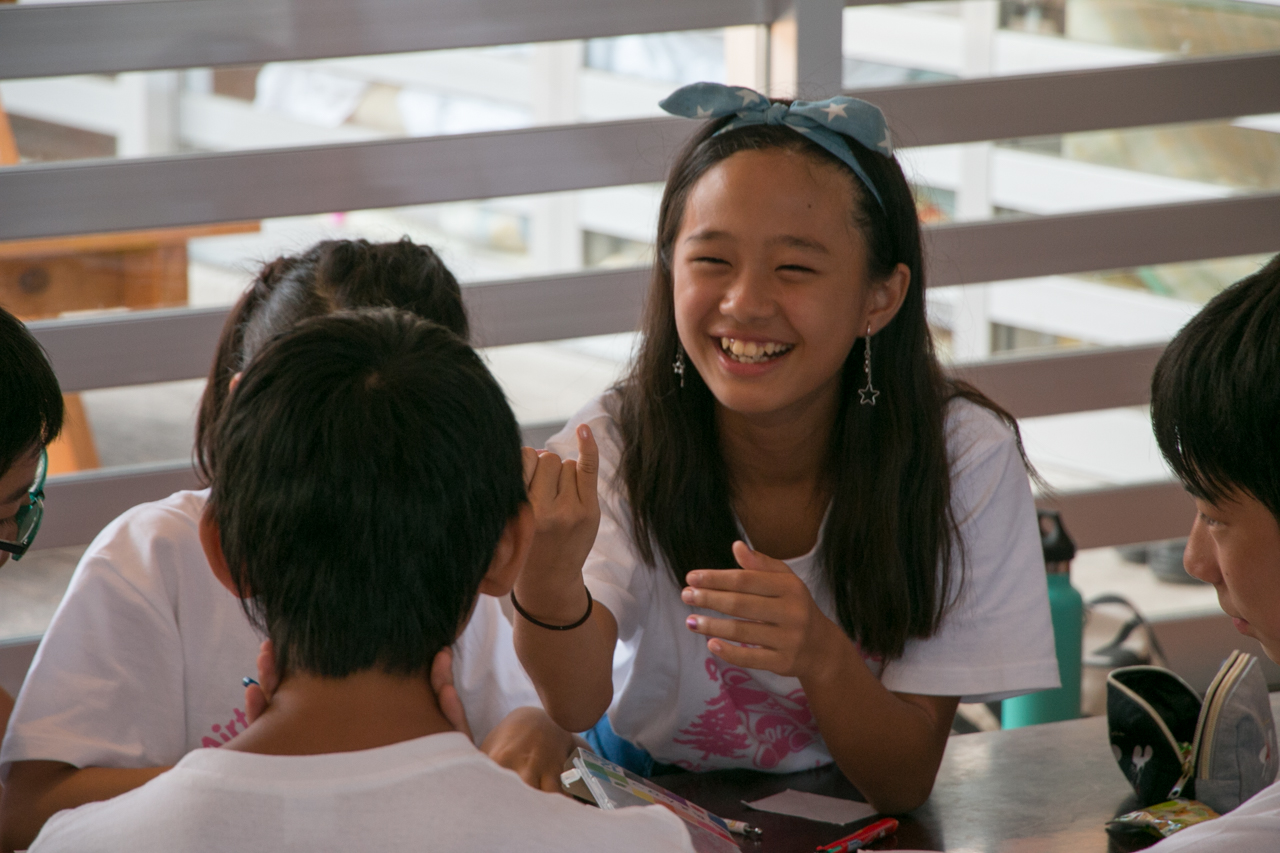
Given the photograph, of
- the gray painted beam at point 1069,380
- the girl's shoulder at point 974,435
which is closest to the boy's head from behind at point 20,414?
the girl's shoulder at point 974,435

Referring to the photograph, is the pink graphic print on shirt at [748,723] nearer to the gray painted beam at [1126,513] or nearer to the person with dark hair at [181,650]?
the person with dark hair at [181,650]

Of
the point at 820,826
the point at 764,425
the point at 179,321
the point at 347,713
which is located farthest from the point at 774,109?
the point at 179,321

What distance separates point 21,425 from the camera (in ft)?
4.21

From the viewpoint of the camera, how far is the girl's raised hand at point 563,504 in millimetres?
1340

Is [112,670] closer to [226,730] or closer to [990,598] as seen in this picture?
[226,730]

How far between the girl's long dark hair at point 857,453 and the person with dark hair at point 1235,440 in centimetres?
46

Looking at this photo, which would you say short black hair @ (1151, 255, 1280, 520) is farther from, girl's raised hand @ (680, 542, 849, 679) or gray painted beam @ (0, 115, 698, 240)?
gray painted beam @ (0, 115, 698, 240)

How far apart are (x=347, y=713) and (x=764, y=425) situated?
954 mm

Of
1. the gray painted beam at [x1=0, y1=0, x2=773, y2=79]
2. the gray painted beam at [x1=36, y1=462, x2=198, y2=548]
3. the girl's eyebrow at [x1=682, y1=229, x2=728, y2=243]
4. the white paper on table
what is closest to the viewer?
the white paper on table

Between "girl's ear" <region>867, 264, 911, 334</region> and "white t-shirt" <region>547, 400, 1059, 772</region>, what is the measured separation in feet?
0.54

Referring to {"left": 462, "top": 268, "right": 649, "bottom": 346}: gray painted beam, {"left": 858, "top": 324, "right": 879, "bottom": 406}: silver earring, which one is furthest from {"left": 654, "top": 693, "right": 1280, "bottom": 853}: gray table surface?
{"left": 462, "top": 268, "right": 649, "bottom": 346}: gray painted beam

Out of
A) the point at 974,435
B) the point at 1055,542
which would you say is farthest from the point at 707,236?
the point at 1055,542

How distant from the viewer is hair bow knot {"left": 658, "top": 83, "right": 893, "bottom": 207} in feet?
5.39

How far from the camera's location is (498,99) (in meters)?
4.22
